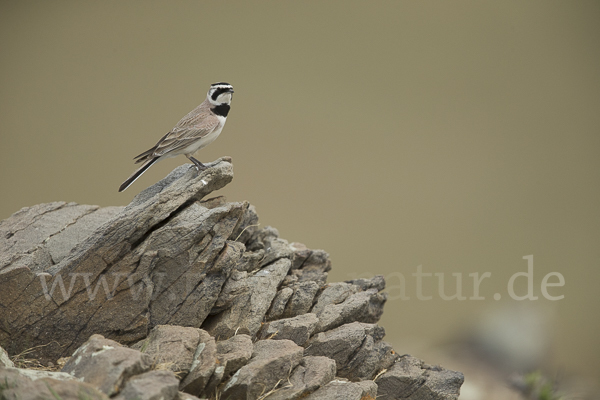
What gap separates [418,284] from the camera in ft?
46.8

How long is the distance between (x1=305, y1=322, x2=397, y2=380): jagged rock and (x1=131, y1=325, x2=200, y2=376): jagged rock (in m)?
2.32

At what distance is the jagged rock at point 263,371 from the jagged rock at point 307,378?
12 cm

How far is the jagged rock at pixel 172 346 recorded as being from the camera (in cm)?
597

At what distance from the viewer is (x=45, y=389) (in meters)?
4.68

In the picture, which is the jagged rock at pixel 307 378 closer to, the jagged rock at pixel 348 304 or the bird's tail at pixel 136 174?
the jagged rock at pixel 348 304

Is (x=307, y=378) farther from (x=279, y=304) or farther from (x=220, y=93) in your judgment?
(x=220, y=93)

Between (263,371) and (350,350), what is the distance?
2.18 meters

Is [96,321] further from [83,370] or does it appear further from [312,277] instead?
[312,277]

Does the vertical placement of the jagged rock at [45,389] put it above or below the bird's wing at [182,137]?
Result: below

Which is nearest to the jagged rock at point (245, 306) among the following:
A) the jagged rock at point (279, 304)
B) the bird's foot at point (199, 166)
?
the jagged rock at point (279, 304)

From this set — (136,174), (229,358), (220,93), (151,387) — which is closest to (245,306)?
(229,358)

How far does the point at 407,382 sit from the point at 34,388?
5947mm

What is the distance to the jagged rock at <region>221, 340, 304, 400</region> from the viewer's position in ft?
20.6

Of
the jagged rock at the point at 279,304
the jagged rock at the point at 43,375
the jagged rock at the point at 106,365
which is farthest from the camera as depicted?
the jagged rock at the point at 279,304
